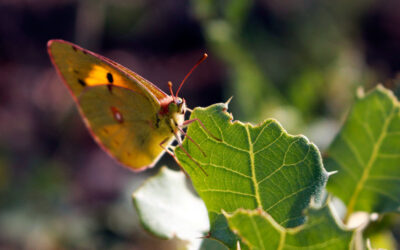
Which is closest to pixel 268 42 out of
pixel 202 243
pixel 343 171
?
pixel 343 171

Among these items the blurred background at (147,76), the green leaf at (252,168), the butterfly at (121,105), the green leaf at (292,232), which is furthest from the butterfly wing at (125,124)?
the blurred background at (147,76)

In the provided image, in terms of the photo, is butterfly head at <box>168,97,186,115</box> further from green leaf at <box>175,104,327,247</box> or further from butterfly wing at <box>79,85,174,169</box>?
green leaf at <box>175,104,327,247</box>

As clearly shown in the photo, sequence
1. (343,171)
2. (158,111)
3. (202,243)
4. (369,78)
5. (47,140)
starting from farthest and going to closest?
(47,140)
(369,78)
(158,111)
(343,171)
(202,243)

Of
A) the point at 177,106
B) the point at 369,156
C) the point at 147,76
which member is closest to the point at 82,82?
the point at 177,106

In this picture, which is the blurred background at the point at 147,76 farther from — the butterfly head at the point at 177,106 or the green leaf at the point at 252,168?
the butterfly head at the point at 177,106

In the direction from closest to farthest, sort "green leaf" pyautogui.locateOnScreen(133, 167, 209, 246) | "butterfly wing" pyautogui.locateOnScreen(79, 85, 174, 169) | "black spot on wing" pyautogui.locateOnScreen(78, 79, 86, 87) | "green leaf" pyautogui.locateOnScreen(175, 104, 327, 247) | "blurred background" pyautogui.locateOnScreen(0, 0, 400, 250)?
"green leaf" pyautogui.locateOnScreen(175, 104, 327, 247) < "green leaf" pyautogui.locateOnScreen(133, 167, 209, 246) < "butterfly wing" pyautogui.locateOnScreen(79, 85, 174, 169) < "black spot on wing" pyautogui.locateOnScreen(78, 79, 86, 87) < "blurred background" pyautogui.locateOnScreen(0, 0, 400, 250)

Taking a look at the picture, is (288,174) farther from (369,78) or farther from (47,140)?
Result: (47,140)

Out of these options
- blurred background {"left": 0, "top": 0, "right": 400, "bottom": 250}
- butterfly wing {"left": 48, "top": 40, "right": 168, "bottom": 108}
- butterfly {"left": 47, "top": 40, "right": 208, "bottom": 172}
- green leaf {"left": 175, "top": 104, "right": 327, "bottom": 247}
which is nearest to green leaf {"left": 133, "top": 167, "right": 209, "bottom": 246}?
green leaf {"left": 175, "top": 104, "right": 327, "bottom": 247}
